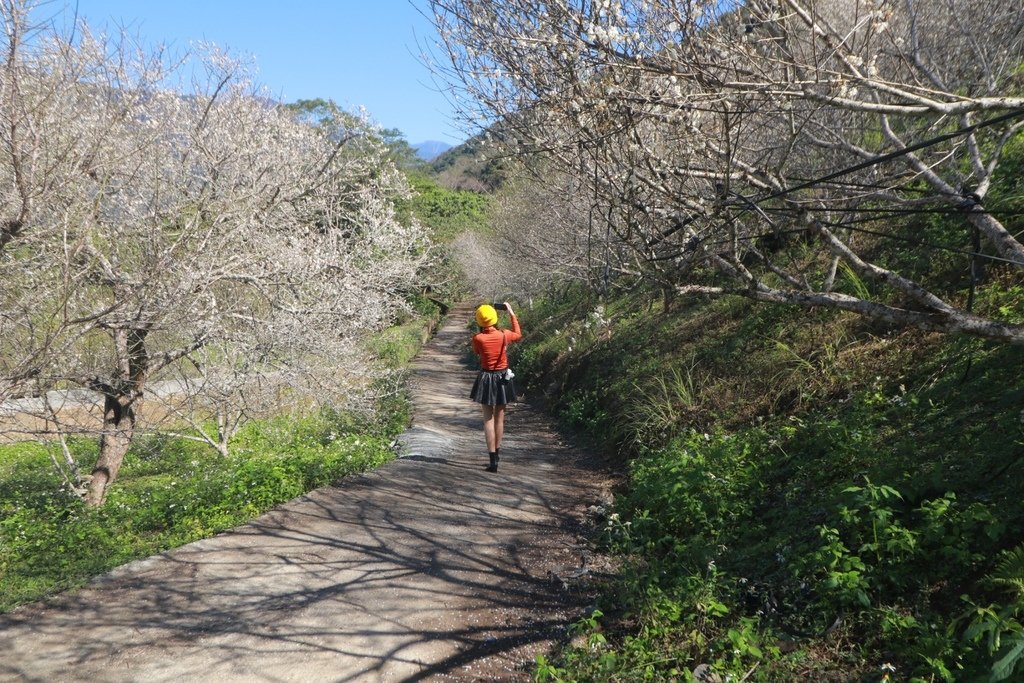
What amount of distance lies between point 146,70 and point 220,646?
6.62 metres

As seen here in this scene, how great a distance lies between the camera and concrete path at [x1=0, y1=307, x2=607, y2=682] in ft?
13.4

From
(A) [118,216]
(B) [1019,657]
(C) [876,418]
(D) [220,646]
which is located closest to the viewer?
(B) [1019,657]

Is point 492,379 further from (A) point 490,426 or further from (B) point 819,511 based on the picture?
(B) point 819,511

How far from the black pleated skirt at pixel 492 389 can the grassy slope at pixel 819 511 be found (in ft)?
5.28

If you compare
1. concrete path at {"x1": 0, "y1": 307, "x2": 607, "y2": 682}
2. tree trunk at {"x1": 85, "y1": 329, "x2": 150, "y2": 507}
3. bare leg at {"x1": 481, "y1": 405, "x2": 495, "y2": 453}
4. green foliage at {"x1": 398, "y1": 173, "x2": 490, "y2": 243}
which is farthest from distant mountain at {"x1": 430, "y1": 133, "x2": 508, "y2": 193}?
tree trunk at {"x1": 85, "y1": 329, "x2": 150, "y2": 507}

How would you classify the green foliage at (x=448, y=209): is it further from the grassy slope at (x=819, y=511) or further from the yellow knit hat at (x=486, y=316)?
the grassy slope at (x=819, y=511)

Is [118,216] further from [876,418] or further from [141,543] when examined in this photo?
[876,418]

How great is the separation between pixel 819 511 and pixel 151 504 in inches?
242

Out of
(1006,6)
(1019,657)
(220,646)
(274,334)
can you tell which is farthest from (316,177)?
(1019,657)

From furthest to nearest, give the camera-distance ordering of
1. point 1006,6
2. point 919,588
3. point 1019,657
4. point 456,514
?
point 1006,6 < point 456,514 < point 919,588 < point 1019,657

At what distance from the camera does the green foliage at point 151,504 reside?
5.94m

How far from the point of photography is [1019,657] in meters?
2.77

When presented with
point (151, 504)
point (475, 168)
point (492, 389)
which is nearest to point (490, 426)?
point (492, 389)

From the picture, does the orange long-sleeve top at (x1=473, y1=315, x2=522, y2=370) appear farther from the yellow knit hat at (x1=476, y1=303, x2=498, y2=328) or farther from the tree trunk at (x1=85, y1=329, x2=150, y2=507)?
the tree trunk at (x1=85, y1=329, x2=150, y2=507)
